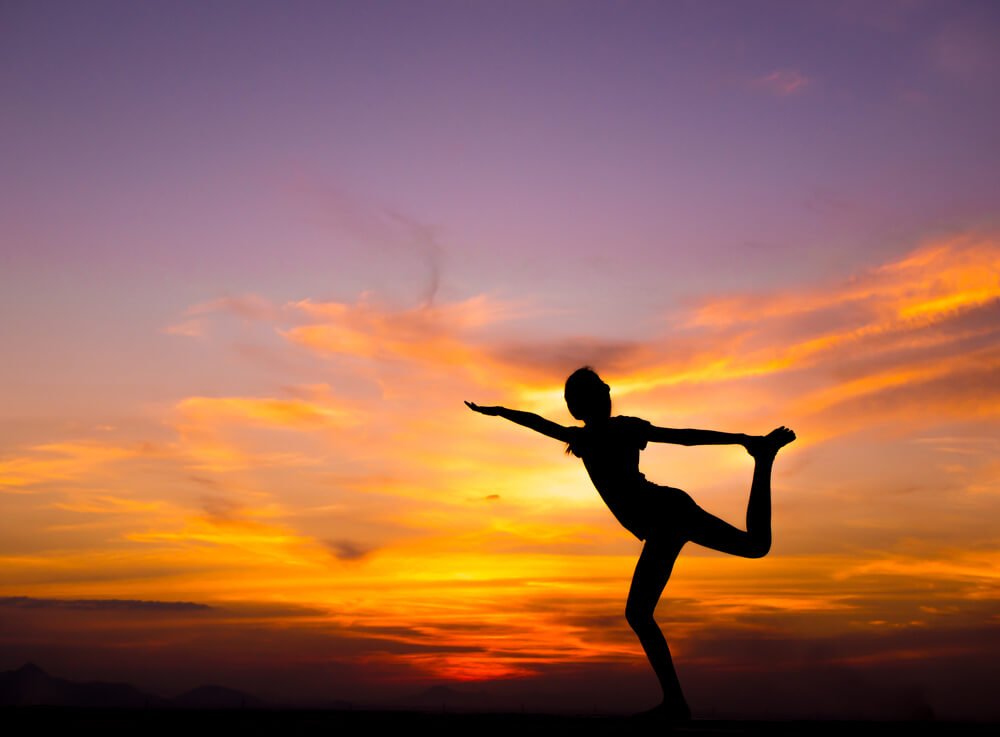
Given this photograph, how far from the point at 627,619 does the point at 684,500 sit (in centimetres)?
136

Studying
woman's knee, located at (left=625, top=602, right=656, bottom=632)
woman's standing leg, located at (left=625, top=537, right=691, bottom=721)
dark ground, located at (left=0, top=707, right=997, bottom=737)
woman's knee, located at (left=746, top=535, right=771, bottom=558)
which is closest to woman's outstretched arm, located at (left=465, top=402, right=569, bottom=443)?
woman's standing leg, located at (left=625, top=537, right=691, bottom=721)

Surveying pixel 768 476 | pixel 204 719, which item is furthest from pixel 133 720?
pixel 768 476

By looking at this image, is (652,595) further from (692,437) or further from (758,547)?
(692,437)

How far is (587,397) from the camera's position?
34.9 ft

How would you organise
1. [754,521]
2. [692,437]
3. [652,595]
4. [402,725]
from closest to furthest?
[402,725] → [692,437] → [652,595] → [754,521]

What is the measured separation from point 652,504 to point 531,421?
1530 millimetres

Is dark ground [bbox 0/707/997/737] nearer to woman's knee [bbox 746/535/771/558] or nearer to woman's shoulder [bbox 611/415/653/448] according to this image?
woman's knee [bbox 746/535/771/558]

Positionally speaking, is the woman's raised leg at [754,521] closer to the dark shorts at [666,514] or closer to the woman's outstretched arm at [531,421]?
the dark shorts at [666,514]

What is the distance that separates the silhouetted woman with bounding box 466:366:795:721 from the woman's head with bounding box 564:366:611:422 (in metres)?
0.01

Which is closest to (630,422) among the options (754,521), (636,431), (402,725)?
(636,431)

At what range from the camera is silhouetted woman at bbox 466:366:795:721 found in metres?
10.3

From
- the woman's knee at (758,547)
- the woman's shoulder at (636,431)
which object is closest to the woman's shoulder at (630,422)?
the woman's shoulder at (636,431)

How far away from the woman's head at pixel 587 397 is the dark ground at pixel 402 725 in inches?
121

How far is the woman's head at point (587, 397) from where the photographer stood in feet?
34.9
